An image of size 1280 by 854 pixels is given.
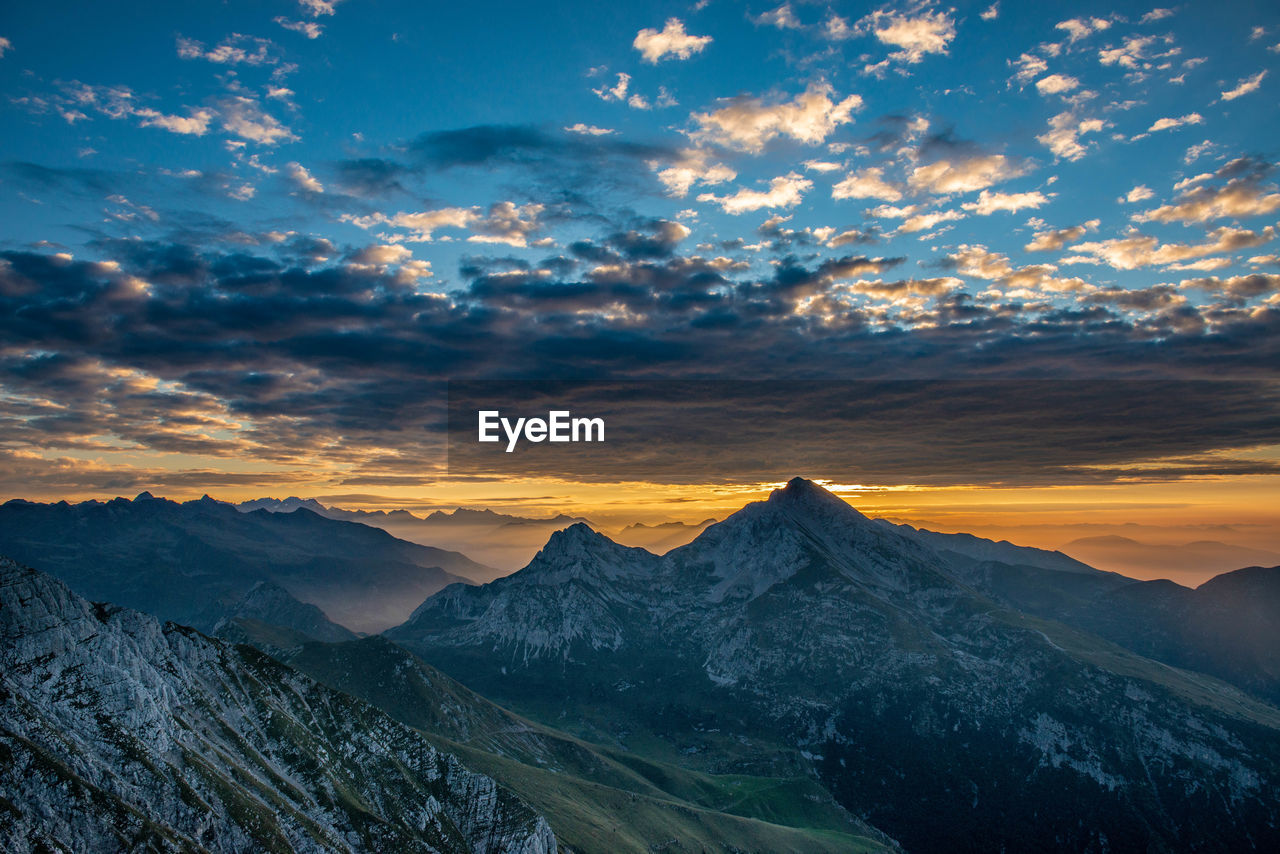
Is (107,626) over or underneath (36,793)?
over

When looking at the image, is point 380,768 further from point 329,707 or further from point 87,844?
point 87,844

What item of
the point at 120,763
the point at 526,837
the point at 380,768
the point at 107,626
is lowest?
the point at 526,837

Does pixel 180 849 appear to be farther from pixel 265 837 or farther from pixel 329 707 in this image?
pixel 329 707

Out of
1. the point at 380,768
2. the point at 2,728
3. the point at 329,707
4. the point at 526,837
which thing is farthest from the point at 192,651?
the point at 526,837

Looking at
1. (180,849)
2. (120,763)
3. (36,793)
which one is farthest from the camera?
(120,763)

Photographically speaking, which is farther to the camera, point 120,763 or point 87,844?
point 120,763

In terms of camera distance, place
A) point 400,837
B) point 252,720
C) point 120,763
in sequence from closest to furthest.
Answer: point 120,763 < point 400,837 < point 252,720

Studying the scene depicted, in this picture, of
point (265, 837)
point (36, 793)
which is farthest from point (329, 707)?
point (36, 793)
